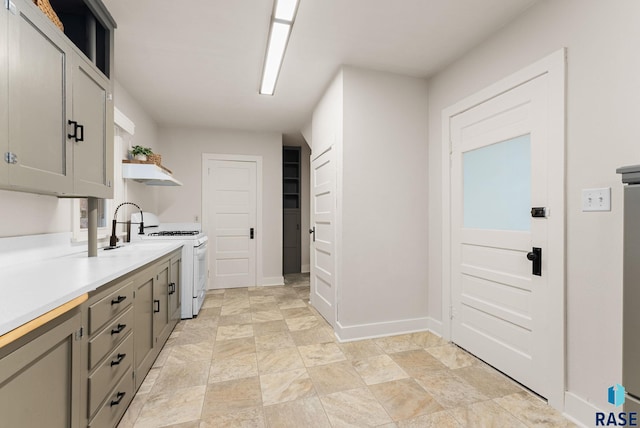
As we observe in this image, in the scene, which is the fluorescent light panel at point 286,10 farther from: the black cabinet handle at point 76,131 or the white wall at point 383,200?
the black cabinet handle at point 76,131

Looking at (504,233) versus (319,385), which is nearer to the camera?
(319,385)

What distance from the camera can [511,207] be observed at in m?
2.19

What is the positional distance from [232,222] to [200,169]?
102 cm

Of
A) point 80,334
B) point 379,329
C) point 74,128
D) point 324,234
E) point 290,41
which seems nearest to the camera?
point 80,334

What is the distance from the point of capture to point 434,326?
3008 mm

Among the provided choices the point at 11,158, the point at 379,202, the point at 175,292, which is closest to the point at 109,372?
the point at 11,158

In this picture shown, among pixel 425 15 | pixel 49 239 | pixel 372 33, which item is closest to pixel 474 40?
pixel 425 15

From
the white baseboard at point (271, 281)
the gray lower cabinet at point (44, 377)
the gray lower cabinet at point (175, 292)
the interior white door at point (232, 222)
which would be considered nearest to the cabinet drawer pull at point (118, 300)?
the gray lower cabinet at point (44, 377)

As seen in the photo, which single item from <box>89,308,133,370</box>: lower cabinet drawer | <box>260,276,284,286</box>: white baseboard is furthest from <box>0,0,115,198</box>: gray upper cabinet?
<box>260,276,284,286</box>: white baseboard

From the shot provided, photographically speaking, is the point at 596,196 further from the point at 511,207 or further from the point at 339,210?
the point at 339,210

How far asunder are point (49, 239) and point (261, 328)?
1976 mm

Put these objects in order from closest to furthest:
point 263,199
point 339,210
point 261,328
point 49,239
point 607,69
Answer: point 607,69, point 49,239, point 339,210, point 261,328, point 263,199

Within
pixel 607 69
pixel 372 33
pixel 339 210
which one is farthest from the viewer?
pixel 339 210

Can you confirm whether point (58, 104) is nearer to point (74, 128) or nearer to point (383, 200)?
point (74, 128)
